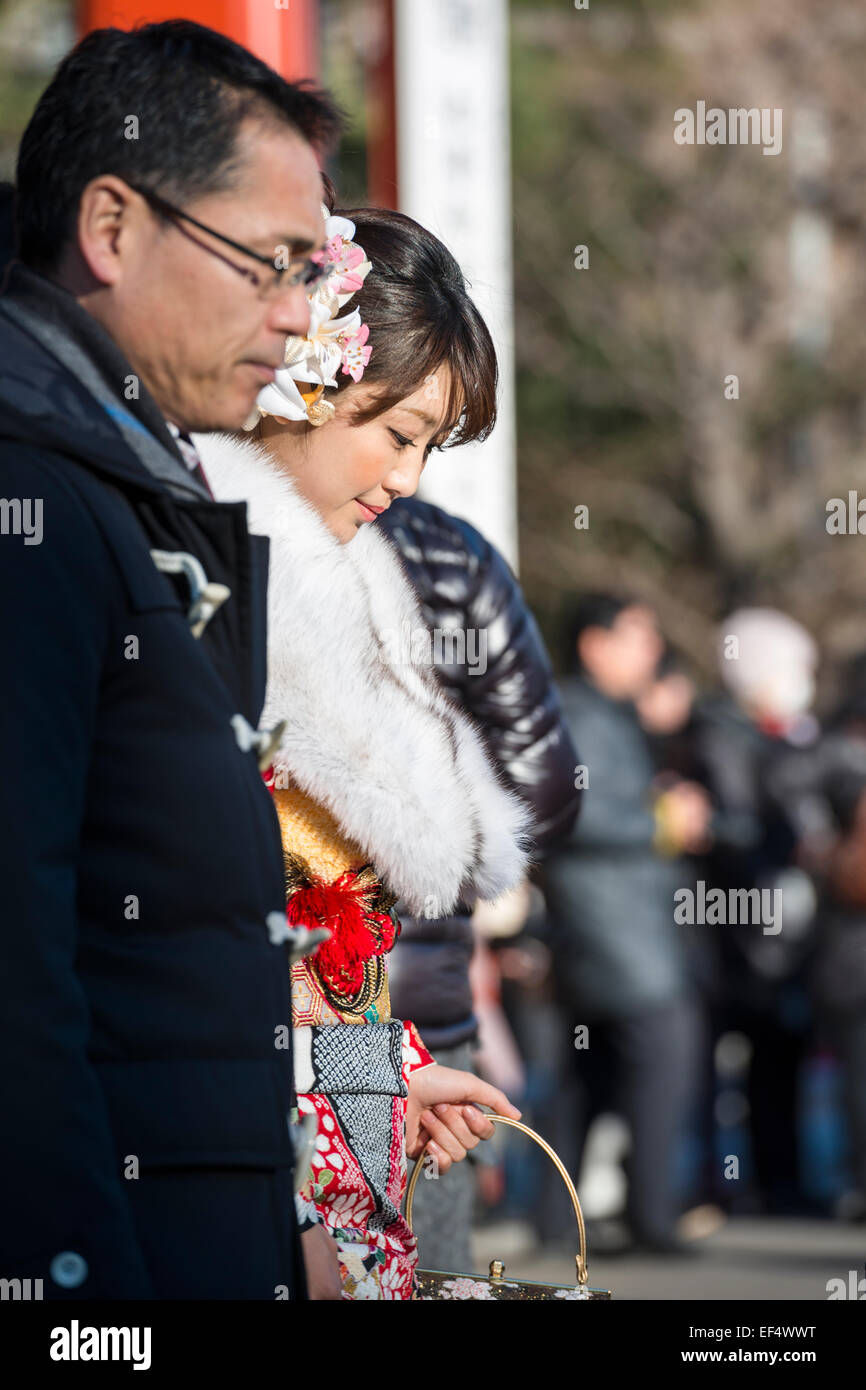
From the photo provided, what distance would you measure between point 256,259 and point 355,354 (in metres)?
0.59

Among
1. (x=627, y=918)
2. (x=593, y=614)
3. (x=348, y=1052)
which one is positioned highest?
(x=593, y=614)

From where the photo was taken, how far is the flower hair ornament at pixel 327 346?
7.39 feet

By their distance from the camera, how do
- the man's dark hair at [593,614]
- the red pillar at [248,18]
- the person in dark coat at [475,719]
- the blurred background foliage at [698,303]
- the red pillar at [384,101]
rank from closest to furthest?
the person in dark coat at [475,719] → the red pillar at [248,18] → the red pillar at [384,101] → the man's dark hair at [593,614] → the blurred background foliage at [698,303]

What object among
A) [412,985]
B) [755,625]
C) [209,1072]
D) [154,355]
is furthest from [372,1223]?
[755,625]

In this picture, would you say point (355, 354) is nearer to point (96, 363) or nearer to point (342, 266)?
point (342, 266)

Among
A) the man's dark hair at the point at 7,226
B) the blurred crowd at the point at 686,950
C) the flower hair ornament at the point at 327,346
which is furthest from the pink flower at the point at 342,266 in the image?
the blurred crowd at the point at 686,950

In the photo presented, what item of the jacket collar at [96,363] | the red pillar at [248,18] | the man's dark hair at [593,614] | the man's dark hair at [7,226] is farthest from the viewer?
the man's dark hair at [593,614]

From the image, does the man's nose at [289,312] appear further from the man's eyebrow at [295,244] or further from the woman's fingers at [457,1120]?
the woman's fingers at [457,1120]

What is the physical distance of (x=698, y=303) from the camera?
573 inches

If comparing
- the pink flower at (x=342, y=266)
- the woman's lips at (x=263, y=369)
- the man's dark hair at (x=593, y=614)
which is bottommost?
the man's dark hair at (x=593, y=614)

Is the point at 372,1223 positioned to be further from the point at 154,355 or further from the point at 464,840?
the point at 154,355

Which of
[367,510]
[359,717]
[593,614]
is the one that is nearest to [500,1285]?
[359,717]
